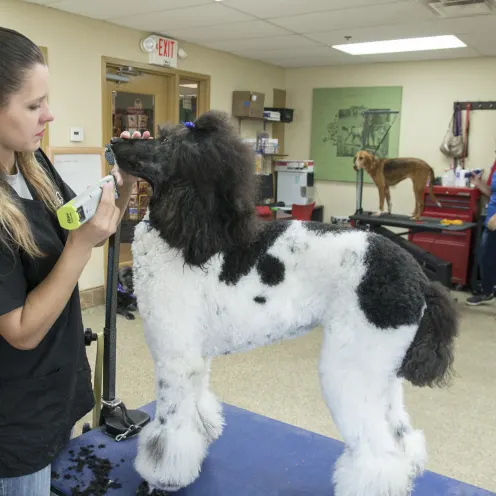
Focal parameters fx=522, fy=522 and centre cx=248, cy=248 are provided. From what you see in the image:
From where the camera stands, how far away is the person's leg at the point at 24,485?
1.24 meters

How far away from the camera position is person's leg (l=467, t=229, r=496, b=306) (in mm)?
4473

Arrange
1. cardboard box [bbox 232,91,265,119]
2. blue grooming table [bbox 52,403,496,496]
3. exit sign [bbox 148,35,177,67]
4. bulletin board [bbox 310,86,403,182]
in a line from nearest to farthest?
blue grooming table [bbox 52,403,496,496] → exit sign [bbox 148,35,177,67] → cardboard box [bbox 232,91,265,119] → bulletin board [bbox 310,86,403,182]

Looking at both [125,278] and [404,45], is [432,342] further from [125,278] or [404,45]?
[404,45]

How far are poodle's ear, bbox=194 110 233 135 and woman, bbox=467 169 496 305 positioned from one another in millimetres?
3564

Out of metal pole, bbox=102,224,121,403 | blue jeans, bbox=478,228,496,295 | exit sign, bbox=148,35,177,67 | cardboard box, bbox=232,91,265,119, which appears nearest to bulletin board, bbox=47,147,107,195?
exit sign, bbox=148,35,177,67

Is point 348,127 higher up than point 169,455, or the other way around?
point 348,127

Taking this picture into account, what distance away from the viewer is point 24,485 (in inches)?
49.3

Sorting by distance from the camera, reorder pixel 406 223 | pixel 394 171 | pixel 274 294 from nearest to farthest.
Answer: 1. pixel 274 294
2. pixel 406 223
3. pixel 394 171

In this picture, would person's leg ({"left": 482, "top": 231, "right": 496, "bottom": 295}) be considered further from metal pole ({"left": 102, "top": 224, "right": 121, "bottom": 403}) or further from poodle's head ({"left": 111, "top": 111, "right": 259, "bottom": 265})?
poodle's head ({"left": 111, "top": 111, "right": 259, "bottom": 265})

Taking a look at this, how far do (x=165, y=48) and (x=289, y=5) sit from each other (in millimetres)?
1417

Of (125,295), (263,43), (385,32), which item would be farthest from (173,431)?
(263,43)

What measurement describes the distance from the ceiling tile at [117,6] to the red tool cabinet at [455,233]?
117 inches

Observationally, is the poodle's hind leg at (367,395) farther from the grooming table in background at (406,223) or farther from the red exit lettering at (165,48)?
the red exit lettering at (165,48)

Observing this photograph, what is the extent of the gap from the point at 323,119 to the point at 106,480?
5308mm
